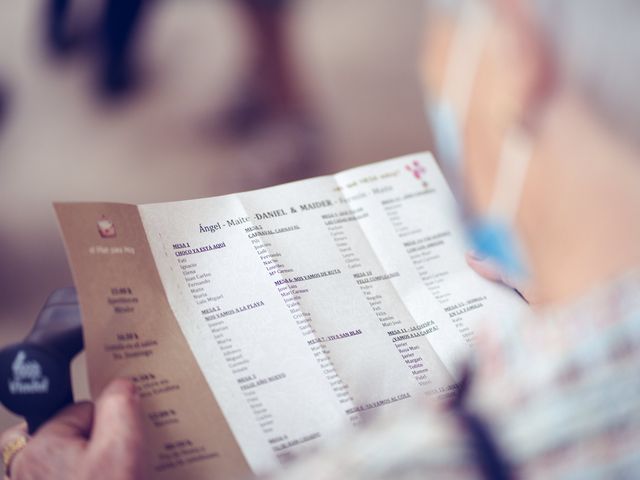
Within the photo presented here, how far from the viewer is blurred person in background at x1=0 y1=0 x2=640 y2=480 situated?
0.44 meters

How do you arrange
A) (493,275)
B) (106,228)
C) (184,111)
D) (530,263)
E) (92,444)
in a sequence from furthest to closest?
(184,111)
(530,263)
(493,275)
(106,228)
(92,444)

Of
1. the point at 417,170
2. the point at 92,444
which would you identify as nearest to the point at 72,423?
the point at 92,444

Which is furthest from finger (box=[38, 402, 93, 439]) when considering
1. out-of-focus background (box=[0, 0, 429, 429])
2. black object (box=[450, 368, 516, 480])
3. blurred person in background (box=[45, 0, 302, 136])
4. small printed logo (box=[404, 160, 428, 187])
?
blurred person in background (box=[45, 0, 302, 136])

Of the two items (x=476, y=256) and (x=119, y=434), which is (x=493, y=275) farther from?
(x=119, y=434)

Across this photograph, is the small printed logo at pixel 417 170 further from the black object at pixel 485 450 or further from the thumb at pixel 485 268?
the black object at pixel 485 450

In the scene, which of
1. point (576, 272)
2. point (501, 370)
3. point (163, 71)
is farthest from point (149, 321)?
point (163, 71)

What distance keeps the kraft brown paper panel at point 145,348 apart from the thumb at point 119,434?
0.02 metres

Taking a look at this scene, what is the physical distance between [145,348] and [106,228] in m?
0.12

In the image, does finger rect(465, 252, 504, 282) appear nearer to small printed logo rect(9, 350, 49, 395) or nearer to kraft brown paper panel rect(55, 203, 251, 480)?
kraft brown paper panel rect(55, 203, 251, 480)

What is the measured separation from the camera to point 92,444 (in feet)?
1.93

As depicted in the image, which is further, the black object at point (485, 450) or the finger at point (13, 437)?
the finger at point (13, 437)

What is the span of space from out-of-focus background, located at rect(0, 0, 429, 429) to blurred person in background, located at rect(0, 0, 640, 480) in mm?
213

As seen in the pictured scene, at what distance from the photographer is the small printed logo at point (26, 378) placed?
64cm

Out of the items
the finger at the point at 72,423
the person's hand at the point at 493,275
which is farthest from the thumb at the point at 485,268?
the finger at the point at 72,423
